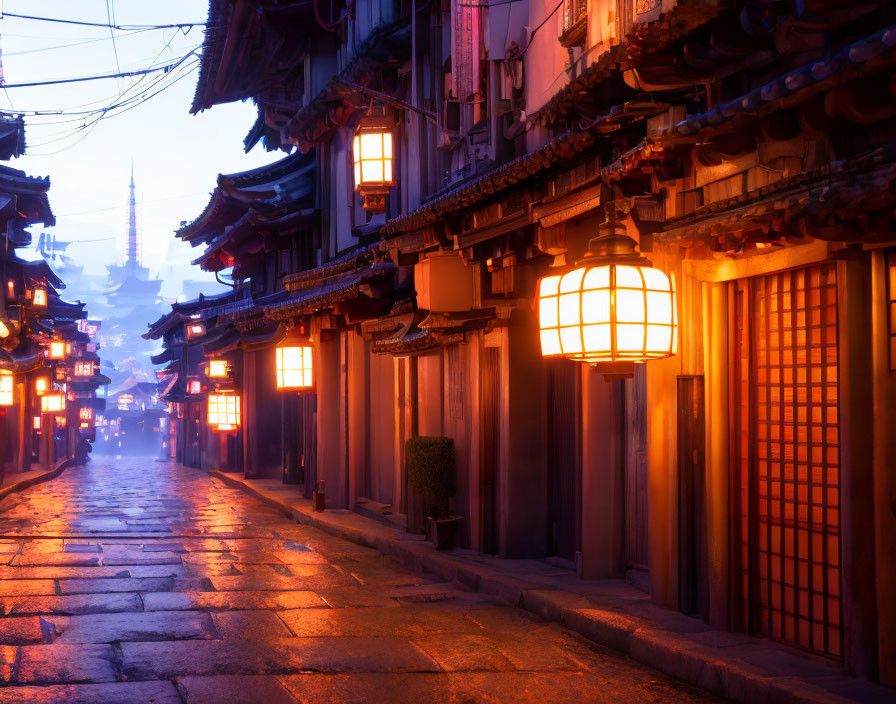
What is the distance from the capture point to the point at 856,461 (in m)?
7.53

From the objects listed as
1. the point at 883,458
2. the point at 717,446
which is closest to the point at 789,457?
the point at 717,446

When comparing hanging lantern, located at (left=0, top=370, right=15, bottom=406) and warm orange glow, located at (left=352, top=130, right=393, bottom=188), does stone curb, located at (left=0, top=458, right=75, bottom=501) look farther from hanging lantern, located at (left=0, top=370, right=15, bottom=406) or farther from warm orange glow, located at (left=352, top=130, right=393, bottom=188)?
warm orange glow, located at (left=352, top=130, right=393, bottom=188)

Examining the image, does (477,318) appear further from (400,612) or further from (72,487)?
(72,487)

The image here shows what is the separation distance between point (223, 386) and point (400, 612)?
89.5ft

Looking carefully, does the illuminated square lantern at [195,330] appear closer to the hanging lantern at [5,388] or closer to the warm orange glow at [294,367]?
the hanging lantern at [5,388]

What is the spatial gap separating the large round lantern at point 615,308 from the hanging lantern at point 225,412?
27.3 m

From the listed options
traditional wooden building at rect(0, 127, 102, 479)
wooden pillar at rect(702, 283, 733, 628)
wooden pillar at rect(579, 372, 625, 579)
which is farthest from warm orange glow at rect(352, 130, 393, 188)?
traditional wooden building at rect(0, 127, 102, 479)

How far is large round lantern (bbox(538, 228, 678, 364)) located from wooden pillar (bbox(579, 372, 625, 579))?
11.0 feet

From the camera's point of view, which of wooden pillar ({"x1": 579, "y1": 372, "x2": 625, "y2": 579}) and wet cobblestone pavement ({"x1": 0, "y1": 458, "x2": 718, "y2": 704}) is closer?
wet cobblestone pavement ({"x1": 0, "y1": 458, "x2": 718, "y2": 704})

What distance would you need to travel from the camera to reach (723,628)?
9.20 metres

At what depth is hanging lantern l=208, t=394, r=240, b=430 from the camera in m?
35.0

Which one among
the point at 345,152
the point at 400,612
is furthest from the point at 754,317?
the point at 345,152

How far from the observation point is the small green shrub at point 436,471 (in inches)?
607

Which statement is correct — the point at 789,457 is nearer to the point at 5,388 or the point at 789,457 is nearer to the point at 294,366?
the point at 294,366
